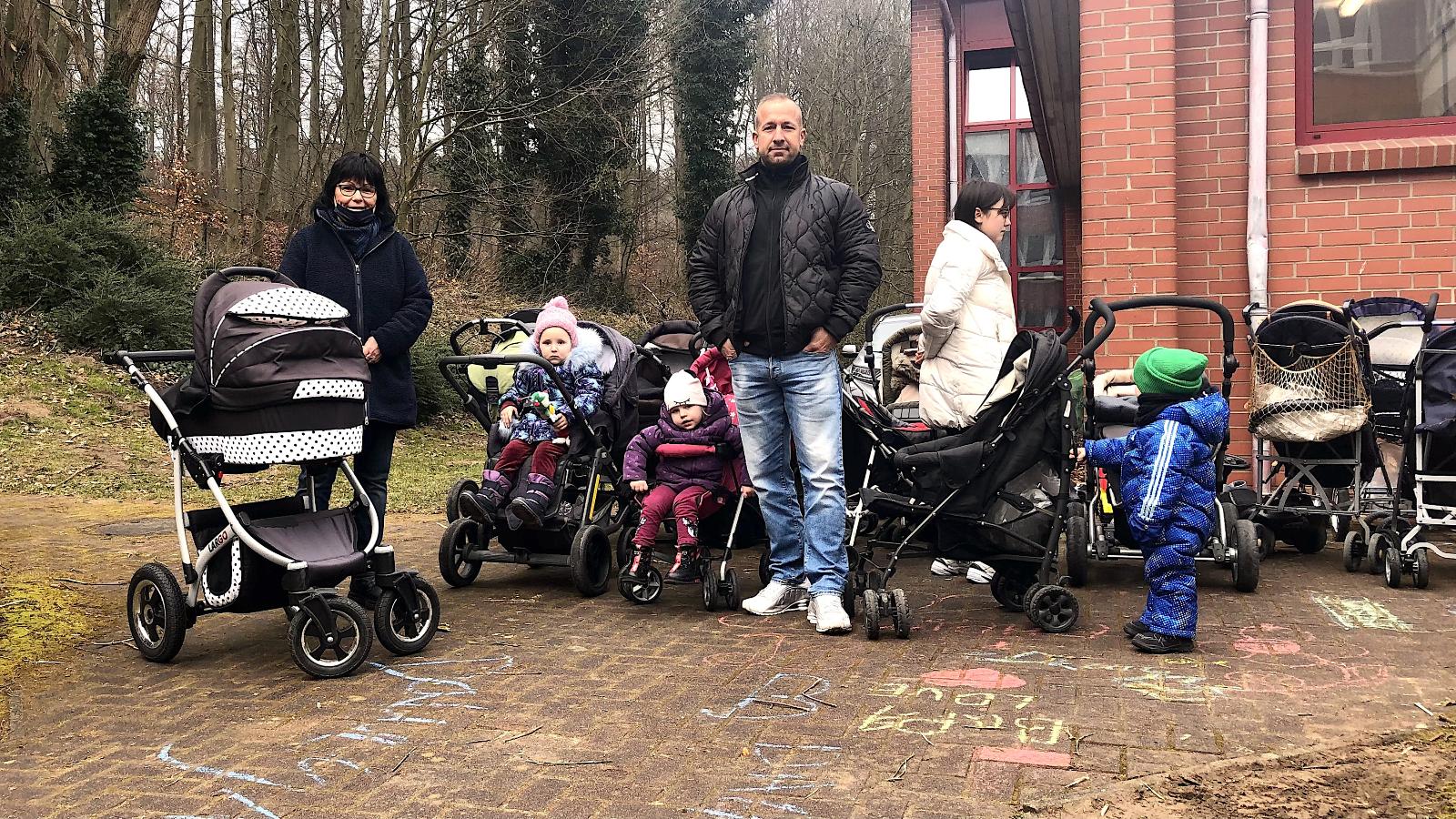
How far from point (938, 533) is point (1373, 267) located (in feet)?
14.6

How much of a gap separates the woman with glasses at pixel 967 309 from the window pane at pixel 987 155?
46.6ft

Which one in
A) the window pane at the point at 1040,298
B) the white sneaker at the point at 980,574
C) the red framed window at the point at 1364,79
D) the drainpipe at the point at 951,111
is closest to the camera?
the white sneaker at the point at 980,574

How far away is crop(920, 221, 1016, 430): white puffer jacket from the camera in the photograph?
220 inches

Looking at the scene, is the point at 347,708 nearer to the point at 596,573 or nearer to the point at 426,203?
the point at 596,573

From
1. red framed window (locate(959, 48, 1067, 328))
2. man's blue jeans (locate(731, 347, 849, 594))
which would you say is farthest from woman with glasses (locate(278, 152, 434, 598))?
red framed window (locate(959, 48, 1067, 328))

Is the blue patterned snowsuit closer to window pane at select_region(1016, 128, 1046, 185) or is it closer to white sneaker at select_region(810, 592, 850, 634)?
white sneaker at select_region(810, 592, 850, 634)

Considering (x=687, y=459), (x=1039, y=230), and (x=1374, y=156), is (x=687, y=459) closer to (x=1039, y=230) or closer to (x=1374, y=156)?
(x=1374, y=156)

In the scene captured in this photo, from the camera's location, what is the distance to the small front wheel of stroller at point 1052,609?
496 cm

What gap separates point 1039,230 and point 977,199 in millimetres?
14013

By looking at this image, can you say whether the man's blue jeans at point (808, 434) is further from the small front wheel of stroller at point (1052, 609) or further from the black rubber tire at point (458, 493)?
the black rubber tire at point (458, 493)

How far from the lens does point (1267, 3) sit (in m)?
7.96

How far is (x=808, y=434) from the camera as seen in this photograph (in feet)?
17.2

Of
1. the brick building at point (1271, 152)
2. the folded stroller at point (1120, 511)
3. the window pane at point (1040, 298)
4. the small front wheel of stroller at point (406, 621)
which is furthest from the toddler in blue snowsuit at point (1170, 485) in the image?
the window pane at point (1040, 298)

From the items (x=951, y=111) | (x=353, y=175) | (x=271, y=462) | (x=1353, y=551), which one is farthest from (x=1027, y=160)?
(x=271, y=462)
